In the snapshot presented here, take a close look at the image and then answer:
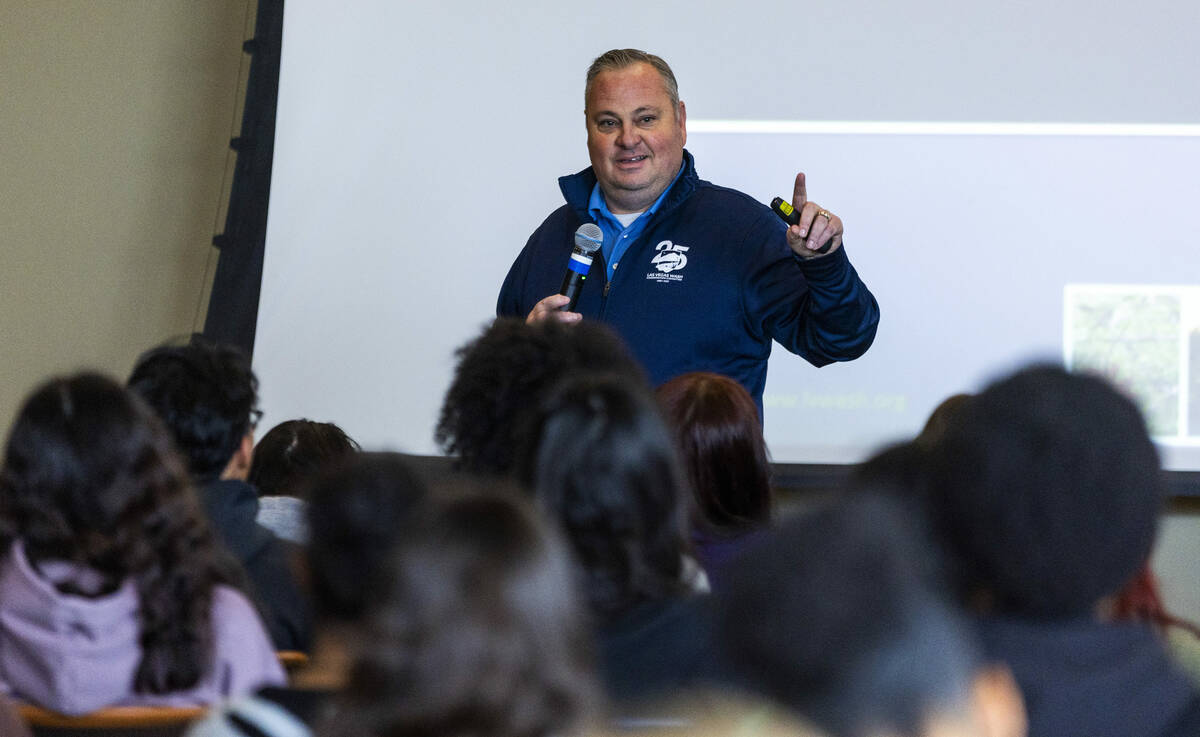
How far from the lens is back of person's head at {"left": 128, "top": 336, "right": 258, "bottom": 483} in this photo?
1.88 metres

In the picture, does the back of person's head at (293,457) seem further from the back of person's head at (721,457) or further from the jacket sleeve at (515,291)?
the back of person's head at (721,457)

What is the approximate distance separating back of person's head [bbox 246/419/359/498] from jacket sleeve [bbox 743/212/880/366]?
3.20ft

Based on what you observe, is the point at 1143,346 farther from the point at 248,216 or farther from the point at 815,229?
the point at 248,216

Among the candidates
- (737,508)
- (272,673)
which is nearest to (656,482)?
(272,673)

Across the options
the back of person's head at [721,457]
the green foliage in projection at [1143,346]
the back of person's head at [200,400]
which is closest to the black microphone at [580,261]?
the back of person's head at [721,457]

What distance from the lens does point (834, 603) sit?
2.27 ft

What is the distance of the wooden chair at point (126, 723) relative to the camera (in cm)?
132

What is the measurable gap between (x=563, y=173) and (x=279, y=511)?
6.36 ft

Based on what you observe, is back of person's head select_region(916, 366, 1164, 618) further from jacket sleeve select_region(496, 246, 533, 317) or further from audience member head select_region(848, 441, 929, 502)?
jacket sleeve select_region(496, 246, 533, 317)

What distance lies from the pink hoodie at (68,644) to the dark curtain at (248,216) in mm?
2566

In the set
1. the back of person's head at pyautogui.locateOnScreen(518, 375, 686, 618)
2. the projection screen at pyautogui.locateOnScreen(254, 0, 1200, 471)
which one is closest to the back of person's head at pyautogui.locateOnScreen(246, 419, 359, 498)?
the projection screen at pyautogui.locateOnScreen(254, 0, 1200, 471)

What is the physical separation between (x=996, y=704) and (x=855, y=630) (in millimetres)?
235

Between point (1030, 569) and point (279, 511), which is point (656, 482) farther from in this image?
point (279, 511)

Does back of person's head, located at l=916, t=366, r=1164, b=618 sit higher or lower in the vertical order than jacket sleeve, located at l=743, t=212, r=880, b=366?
lower
